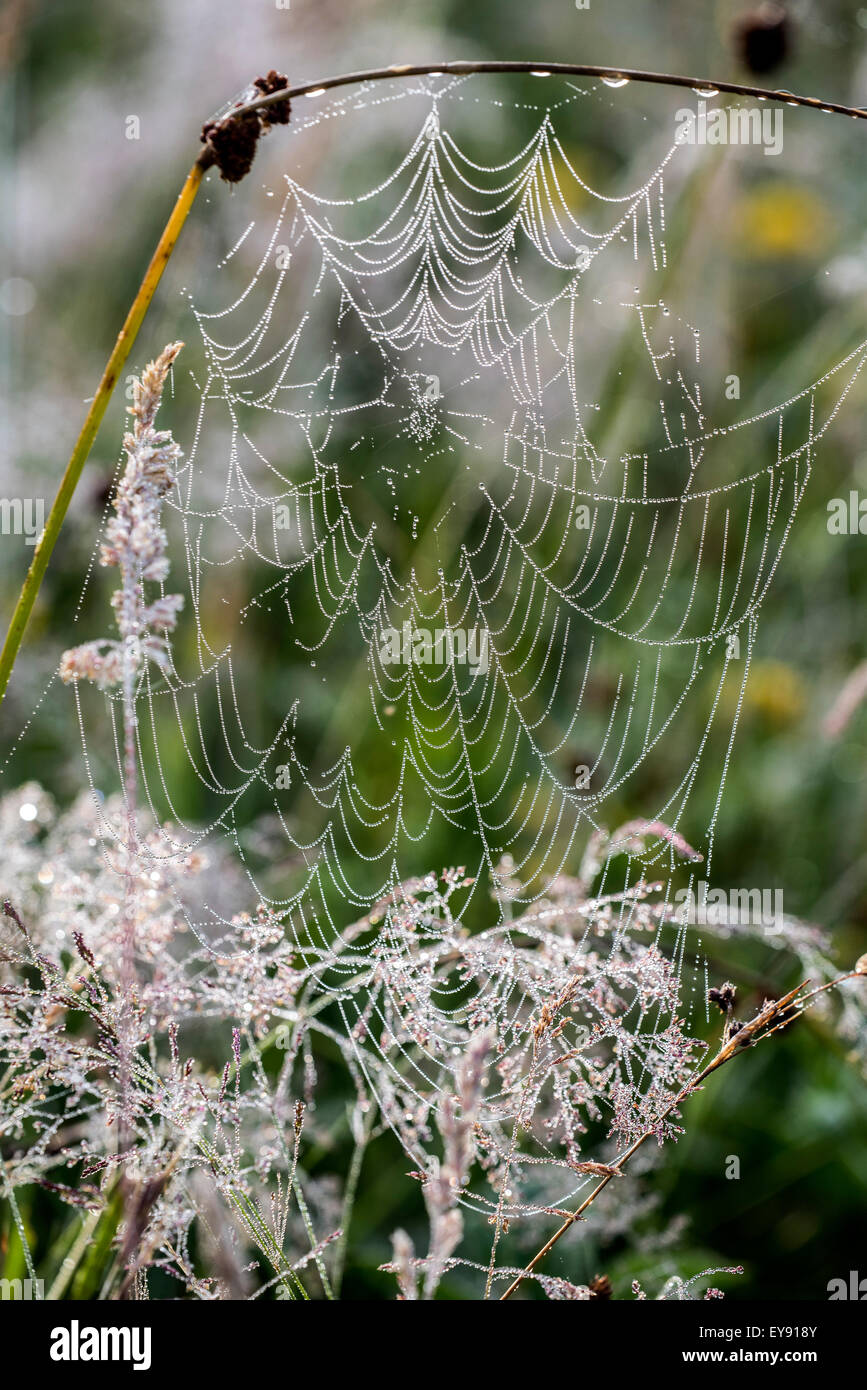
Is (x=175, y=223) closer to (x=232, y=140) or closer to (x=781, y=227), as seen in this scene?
(x=232, y=140)

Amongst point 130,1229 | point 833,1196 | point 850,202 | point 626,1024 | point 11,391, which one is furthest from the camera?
point 850,202

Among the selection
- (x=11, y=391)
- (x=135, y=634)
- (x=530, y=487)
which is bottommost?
(x=135, y=634)

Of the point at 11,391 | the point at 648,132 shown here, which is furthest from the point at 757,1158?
the point at 648,132

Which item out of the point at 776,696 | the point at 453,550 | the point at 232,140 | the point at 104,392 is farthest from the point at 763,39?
the point at 104,392

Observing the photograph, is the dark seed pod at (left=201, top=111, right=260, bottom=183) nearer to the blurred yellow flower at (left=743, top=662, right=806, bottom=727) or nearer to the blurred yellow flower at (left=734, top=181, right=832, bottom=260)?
the blurred yellow flower at (left=743, top=662, right=806, bottom=727)

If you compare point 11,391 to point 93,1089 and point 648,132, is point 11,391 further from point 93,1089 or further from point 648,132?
point 93,1089

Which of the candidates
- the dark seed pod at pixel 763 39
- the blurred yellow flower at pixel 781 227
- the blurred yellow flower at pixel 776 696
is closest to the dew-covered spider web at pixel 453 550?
the blurred yellow flower at pixel 776 696
